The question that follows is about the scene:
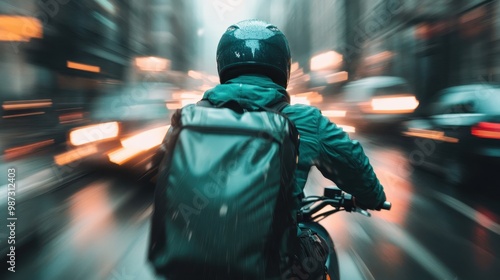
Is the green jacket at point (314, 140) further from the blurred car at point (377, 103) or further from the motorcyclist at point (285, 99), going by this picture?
the blurred car at point (377, 103)

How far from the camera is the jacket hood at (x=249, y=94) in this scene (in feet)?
5.07

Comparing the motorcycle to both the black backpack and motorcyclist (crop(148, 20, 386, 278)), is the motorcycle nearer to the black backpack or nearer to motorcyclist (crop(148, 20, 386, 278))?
motorcyclist (crop(148, 20, 386, 278))

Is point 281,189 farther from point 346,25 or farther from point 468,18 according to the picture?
point 346,25

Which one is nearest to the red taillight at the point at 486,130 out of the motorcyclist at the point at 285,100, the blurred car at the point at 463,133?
the blurred car at the point at 463,133

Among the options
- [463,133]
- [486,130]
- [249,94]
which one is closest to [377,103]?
[463,133]

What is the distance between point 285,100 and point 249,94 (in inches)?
6.4

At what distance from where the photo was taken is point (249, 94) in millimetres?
1571

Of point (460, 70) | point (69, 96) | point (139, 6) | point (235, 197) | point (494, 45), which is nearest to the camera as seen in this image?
point (235, 197)

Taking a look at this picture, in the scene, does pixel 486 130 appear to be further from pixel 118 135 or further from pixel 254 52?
pixel 118 135

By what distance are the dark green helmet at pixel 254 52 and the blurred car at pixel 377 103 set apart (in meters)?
10.8

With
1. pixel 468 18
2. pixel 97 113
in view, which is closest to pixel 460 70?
pixel 468 18

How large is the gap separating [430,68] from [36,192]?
18.8 metres

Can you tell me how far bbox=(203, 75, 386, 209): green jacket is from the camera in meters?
1.56

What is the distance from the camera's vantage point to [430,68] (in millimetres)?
19344
